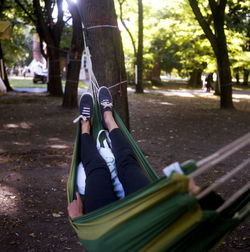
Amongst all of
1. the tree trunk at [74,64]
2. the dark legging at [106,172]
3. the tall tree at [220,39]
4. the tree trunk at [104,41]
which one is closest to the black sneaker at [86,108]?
the dark legging at [106,172]

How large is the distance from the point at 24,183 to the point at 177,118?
16.2 ft

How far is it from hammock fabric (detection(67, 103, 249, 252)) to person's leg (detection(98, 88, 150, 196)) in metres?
0.43

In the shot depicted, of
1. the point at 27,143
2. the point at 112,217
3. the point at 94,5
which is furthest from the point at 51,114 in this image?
the point at 112,217

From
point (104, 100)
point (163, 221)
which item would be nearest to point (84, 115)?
point (104, 100)

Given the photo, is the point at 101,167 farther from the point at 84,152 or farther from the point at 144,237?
the point at 144,237

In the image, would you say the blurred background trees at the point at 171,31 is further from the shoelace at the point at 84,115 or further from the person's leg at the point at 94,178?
the person's leg at the point at 94,178

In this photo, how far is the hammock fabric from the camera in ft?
3.97

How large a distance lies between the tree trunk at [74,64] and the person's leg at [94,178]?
5791 millimetres

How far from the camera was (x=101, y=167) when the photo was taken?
6.90ft

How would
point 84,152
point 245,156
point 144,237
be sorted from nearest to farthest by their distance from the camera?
point 144,237, point 84,152, point 245,156

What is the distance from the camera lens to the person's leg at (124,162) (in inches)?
75.2

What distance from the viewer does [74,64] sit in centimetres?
815

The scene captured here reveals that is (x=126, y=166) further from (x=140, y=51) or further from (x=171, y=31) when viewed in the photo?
(x=171, y=31)

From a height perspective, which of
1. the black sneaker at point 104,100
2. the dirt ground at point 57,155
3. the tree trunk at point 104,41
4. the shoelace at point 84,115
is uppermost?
the tree trunk at point 104,41
